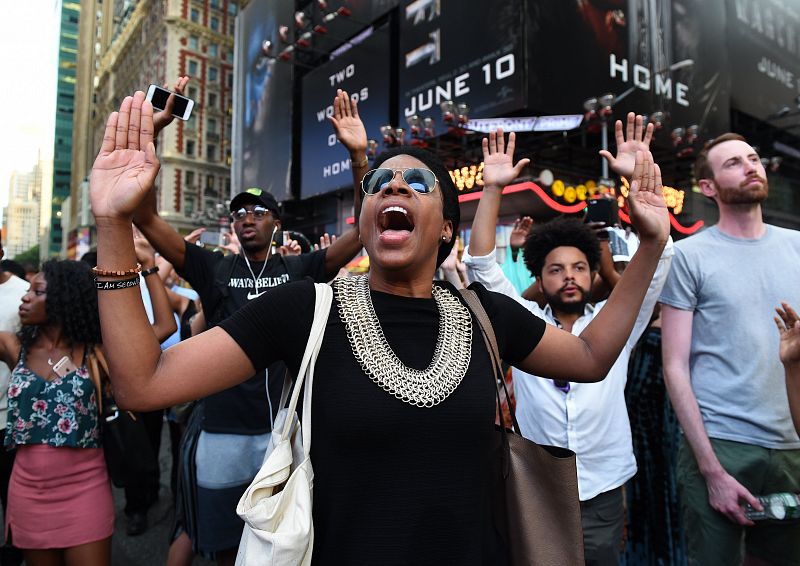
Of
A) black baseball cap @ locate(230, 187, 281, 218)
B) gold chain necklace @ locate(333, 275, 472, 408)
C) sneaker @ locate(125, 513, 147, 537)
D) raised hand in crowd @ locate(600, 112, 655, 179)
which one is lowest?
sneaker @ locate(125, 513, 147, 537)

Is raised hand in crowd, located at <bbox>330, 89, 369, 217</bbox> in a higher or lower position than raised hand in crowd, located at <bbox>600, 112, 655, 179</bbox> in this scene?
higher

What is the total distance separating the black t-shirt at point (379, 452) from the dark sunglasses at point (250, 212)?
1.97 m

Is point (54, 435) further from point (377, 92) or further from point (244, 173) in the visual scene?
point (244, 173)

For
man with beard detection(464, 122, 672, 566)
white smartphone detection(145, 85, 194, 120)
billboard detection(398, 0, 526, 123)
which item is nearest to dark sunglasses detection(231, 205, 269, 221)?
man with beard detection(464, 122, 672, 566)

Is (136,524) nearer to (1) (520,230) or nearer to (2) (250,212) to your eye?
(2) (250,212)

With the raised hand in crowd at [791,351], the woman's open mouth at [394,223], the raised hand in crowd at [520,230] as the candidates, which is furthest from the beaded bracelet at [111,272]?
the raised hand in crowd at [520,230]

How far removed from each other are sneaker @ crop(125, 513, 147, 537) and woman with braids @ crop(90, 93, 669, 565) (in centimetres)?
371

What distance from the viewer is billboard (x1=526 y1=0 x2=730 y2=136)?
13.9 m

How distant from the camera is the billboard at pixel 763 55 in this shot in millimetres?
19828

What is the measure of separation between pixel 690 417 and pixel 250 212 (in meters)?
2.62

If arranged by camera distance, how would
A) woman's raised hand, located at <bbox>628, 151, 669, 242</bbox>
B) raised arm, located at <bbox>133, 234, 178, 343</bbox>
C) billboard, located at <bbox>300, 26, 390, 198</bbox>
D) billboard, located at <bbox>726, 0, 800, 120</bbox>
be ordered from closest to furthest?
1. woman's raised hand, located at <bbox>628, 151, 669, 242</bbox>
2. raised arm, located at <bbox>133, 234, 178, 343</bbox>
3. billboard, located at <bbox>300, 26, 390, 198</bbox>
4. billboard, located at <bbox>726, 0, 800, 120</bbox>

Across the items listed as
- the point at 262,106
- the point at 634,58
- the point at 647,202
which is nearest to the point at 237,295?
the point at 647,202

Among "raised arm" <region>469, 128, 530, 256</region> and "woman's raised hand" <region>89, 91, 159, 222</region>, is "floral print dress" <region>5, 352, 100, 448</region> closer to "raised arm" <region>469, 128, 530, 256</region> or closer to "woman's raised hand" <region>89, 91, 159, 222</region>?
"woman's raised hand" <region>89, 91, 159, 222</region>

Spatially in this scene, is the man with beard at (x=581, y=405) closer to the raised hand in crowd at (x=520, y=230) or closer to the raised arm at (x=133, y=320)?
the raised hand in crowd at (x=520, y=230)
